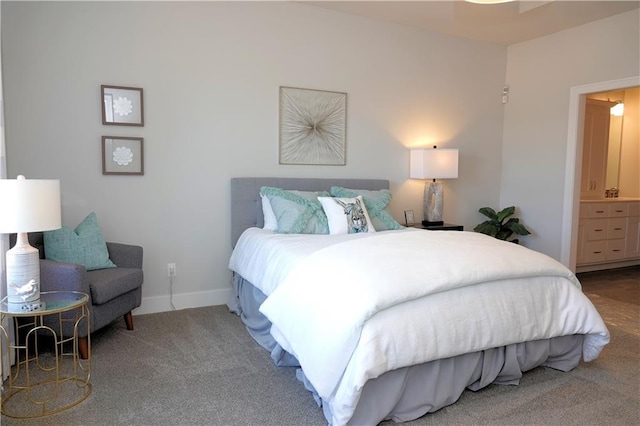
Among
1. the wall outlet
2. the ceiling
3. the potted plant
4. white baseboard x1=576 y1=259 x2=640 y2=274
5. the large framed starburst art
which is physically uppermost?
the ceiling

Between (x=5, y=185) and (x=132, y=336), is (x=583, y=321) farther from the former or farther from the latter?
(x=5, y=185)

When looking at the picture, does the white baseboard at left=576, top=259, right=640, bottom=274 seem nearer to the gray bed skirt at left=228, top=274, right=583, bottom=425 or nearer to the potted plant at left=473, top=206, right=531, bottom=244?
the potted plant at left=473, top=206, right=531, bottom=244

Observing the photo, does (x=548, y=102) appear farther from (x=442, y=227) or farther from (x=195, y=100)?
(x=195, y=100)

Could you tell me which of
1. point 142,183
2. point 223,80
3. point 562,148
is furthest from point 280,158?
point 562,148

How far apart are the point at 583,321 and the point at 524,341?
1.40ft

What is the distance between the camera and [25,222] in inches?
83.7

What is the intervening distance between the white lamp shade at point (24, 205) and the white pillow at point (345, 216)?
6.43ft

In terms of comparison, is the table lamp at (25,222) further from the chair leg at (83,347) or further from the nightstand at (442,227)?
the nightstand at (442,227)

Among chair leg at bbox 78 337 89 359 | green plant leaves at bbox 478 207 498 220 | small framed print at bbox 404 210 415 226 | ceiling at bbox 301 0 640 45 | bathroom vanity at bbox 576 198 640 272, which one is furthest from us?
bathroom vanity at bbox 576 198 640 272

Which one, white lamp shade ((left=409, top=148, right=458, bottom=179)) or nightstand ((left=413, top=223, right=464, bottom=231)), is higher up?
white lamp shade ((left=409, top=148, right=458, bottom=179))

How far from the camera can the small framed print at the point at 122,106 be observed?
3.41 metres

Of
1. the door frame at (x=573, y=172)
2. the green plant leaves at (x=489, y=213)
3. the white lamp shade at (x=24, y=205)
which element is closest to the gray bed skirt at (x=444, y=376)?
the white lamp shade at (x=24, y=205)

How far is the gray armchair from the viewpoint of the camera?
2.60m

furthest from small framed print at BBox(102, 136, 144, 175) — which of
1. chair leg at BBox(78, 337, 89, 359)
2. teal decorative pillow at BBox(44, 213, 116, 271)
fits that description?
chair leg at BBox(78, 337, 89, 359)
